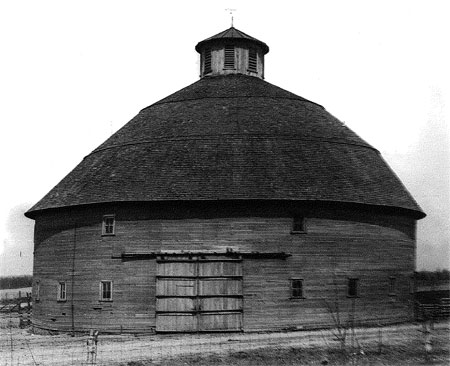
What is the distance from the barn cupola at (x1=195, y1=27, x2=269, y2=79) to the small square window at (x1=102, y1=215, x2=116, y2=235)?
40.8 ft

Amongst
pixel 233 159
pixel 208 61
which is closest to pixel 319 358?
pixel 233 159

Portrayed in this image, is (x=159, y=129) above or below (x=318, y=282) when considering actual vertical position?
above

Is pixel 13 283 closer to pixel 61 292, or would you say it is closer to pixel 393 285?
pixel 61 292

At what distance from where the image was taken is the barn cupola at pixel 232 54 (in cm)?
3838

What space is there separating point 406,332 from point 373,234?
436cm

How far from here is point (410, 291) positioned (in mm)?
31672

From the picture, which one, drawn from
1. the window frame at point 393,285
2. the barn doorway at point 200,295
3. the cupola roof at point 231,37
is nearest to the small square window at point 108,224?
the barn doorway at point 200,295

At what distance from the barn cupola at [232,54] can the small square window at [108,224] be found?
490 inches

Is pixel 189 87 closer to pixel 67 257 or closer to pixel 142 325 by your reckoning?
pixel 67 257

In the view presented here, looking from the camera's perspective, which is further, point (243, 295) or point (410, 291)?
point (410, 291)

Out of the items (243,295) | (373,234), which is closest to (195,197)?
(243,295)

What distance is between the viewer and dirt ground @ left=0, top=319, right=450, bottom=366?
828 inches

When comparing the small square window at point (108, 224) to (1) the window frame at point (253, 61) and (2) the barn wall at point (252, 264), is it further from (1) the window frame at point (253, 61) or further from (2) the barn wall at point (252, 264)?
(1) the window frame at point (253, 61)

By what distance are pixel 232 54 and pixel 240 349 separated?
19.8m
